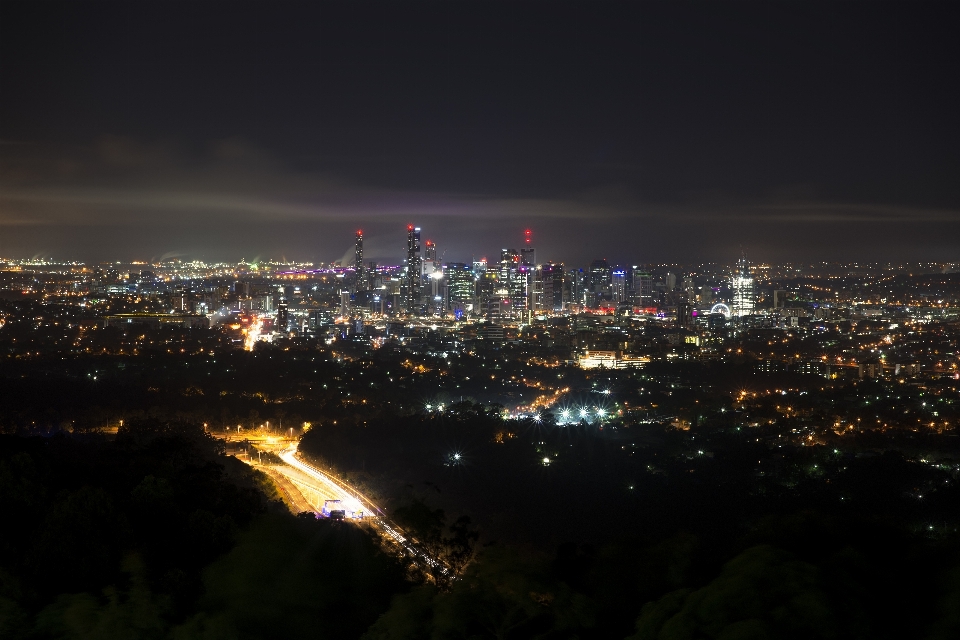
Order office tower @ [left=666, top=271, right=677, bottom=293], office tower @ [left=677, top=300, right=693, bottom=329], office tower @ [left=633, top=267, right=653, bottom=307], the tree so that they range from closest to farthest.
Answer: the tree
office tower @ [left=677, top=300, right=693, bottom=329]
office tower @ [left=633, top=267, right=653, bottom=307]
office tower @ [left=666, top=271, right=677, bottom=293]

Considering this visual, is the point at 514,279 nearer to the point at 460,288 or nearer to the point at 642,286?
the point at 460,288

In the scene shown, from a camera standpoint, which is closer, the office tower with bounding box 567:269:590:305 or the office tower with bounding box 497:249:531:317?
the office tower with bounding box 497:249:531:317

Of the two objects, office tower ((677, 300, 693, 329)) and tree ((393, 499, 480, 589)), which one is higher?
tree ((393, 499, 480, 589))

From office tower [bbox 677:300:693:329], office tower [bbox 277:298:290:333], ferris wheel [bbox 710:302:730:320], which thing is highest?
office tower [bbox 277:298:290:333]

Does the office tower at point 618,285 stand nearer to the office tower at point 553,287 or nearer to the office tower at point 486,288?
the office tower at point 553,287

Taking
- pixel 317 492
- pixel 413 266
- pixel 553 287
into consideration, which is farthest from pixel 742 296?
pixel 317 492

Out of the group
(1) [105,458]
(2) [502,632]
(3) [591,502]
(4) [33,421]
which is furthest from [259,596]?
(4) [33,421]

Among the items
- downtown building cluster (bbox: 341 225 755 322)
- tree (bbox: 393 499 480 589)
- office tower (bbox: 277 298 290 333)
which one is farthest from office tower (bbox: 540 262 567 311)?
tree (bbox: 393 499 480 589)

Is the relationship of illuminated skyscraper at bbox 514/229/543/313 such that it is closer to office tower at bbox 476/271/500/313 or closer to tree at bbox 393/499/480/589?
office tower at bbox 476/271/500/313
